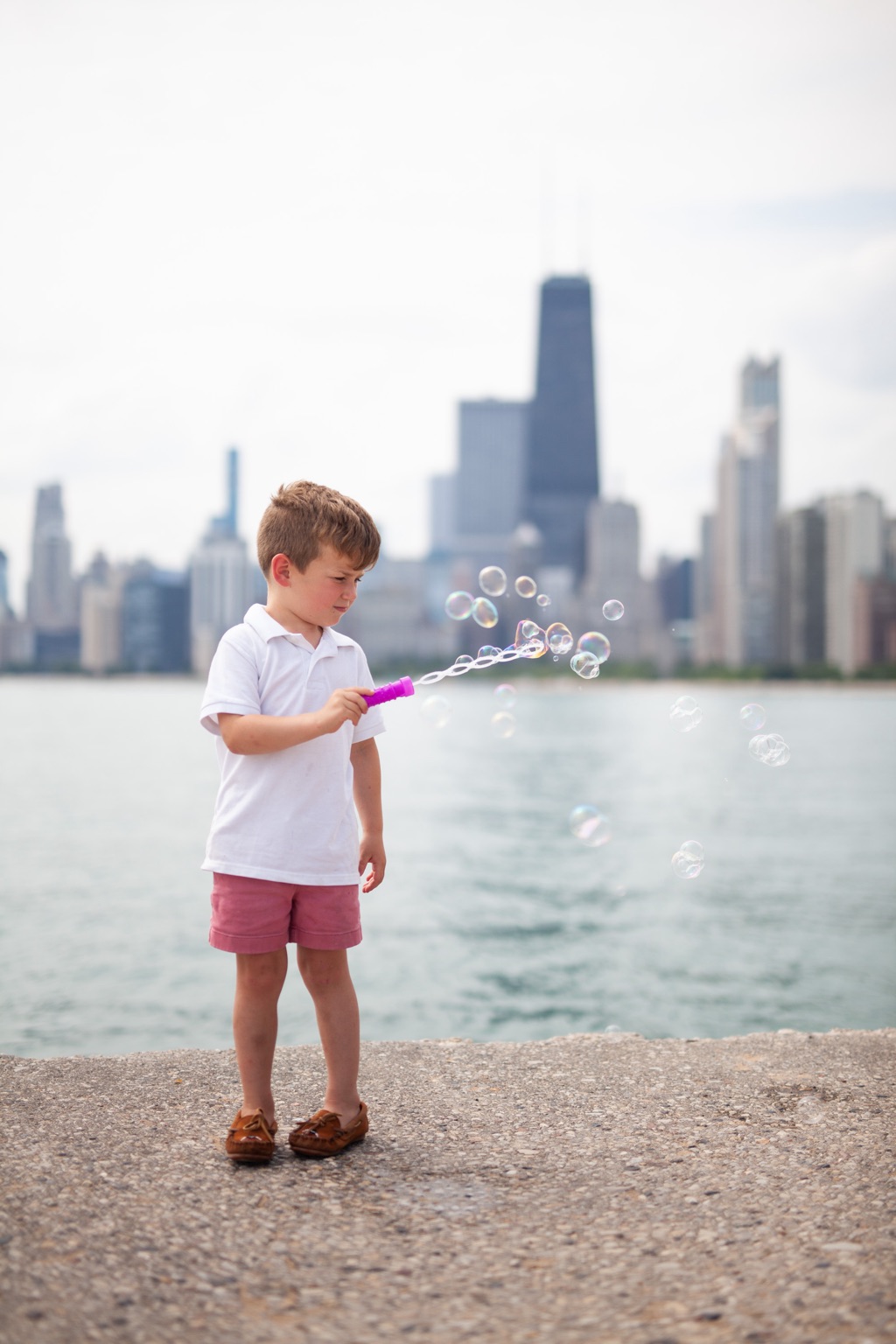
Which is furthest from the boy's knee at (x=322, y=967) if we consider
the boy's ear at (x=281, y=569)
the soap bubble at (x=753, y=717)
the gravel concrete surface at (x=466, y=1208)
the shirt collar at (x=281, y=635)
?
the soap bubble at (x=753, y=717)

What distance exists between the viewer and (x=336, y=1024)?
3.54 metres

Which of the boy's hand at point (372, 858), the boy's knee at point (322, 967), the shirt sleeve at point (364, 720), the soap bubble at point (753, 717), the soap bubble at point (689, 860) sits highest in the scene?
the shirt sleeve at point (364, 720)

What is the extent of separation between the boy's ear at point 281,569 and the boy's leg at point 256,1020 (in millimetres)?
1136

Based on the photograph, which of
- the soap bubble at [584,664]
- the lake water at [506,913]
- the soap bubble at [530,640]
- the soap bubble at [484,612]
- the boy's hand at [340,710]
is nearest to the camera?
the boy's hand at [340,710]

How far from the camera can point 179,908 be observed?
661 inches

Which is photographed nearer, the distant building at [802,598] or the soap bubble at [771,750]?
the soap bubble at [771,750]

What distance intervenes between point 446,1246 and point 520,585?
435 centimetres

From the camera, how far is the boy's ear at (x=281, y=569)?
3539 millimetres

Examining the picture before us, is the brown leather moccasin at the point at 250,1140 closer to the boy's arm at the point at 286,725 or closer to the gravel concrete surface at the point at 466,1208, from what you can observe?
the gravel concrete surface at the point at 466,1208

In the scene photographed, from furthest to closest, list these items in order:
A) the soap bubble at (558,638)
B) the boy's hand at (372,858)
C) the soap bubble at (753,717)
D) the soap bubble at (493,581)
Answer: the soap bubble at (493,581) → the soap bubble at (753,717) → the soap bubble at (558,638) → the boy's hand at (372,858)

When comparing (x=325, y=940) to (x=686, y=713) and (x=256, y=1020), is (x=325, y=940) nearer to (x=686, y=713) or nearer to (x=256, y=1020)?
(x=256, y=1020)

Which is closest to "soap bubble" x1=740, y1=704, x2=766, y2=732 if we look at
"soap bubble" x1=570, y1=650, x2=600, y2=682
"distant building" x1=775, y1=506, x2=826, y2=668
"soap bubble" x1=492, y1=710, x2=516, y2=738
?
"soap bubble" x1=570, y1=650, x2=600, y2=682

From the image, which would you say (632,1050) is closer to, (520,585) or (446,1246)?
(446,1246)

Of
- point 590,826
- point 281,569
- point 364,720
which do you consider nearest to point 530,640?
point 364,720
